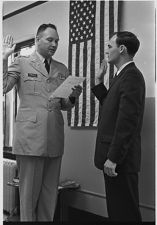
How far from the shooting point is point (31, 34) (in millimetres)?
3053

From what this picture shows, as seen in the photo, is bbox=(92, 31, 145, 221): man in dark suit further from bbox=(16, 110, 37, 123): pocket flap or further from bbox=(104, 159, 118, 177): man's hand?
bbox=(16, 110, 37, 123): pocket flap

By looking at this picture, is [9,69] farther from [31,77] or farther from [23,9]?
[23,9]

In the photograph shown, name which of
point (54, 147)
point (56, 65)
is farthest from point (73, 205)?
point (56, 65)

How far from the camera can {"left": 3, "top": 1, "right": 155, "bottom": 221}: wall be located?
216cm

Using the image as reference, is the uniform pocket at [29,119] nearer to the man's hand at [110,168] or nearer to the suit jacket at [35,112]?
the suit jacket at [35,112]

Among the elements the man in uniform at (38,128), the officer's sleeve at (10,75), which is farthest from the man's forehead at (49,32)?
the officer's sleeve at (10,75)

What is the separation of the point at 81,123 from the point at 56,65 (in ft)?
2.28

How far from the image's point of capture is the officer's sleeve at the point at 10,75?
1903 millimetres

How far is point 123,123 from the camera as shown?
1.71 meters

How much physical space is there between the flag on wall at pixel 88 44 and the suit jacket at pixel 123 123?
639 mm

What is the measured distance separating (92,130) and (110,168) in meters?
0.90

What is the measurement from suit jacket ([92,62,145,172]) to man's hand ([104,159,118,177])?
35 millimetres

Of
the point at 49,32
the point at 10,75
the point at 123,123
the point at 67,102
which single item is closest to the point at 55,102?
the point at 67,102

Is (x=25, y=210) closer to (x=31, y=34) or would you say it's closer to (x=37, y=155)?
(x=37, y=155)
